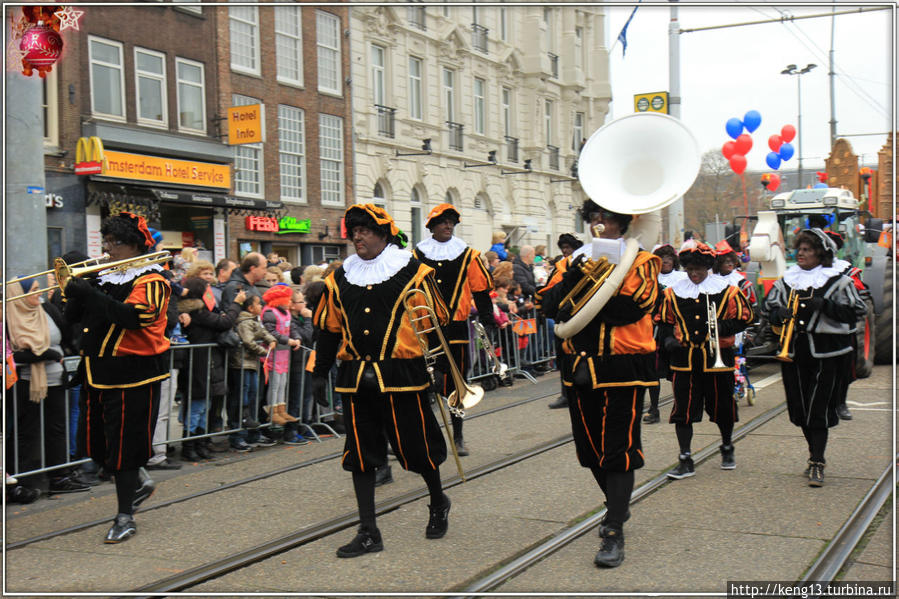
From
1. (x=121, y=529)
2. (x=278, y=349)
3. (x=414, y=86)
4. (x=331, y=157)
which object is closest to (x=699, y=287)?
(x=278, y=349)

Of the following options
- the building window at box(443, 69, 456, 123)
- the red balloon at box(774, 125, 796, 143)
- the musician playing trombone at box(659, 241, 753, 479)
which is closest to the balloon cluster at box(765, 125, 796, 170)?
the red balloon at box(774, 125, 796, 143)

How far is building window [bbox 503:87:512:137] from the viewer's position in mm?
15538

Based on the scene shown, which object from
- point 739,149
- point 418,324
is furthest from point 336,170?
point 418,324

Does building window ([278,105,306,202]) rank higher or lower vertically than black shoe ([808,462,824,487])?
higher

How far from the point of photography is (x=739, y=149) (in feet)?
54.9

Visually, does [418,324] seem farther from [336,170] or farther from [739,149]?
[336,170]

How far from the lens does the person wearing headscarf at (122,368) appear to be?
18.1ft

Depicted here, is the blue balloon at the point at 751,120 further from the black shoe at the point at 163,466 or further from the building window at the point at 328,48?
the black shoe at the point at 163,466

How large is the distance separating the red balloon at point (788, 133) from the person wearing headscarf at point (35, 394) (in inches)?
553

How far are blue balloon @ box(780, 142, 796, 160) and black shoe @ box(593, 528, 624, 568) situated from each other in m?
14.3

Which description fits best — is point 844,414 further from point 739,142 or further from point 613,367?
point 739,142

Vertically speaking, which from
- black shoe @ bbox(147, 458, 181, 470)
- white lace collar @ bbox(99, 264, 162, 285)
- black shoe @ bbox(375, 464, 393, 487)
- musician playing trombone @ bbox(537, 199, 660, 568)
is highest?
white lace collar @ bbox(99, 264, 162, 285)

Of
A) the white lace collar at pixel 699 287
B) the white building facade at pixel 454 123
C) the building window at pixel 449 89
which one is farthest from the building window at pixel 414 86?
the white lace collar at pixel 699 287

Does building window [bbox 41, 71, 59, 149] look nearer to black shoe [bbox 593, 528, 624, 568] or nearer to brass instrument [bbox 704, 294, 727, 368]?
brass instrument [bbox 704, 294, 727, 368]
